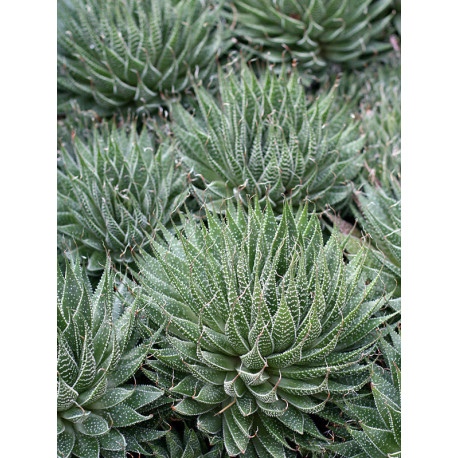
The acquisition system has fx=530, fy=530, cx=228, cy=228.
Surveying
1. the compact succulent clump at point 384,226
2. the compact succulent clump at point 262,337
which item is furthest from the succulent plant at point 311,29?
the compact succulent clump at point 262,337

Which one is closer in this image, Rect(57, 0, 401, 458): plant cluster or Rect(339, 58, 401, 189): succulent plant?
Rect(57, 0, 401, 458): plant cluster

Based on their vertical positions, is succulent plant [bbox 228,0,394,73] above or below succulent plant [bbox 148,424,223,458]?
above

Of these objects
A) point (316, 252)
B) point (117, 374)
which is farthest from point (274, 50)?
point (117, 374)

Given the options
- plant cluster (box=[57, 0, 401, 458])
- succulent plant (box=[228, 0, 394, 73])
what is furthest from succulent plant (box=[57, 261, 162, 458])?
succulent plant (box=[228, 0, 394, 73])

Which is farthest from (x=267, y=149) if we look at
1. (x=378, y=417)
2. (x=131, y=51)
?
(x=378, y=417)

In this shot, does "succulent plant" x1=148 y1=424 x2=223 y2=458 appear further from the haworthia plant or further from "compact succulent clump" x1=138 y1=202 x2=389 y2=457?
the haworthia plant

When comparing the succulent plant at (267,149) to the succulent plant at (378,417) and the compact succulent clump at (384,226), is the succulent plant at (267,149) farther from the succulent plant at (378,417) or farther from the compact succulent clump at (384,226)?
the succulent plant at (378,417)

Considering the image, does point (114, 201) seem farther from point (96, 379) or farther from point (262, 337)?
point (262, 337)
